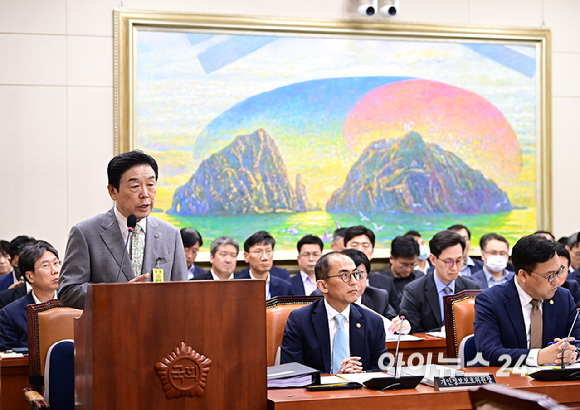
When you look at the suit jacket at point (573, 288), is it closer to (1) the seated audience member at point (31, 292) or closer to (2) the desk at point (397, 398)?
(2) the desk at point (397, 398)

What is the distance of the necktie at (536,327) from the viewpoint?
119 inches

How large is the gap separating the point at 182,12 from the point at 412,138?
245 centimetres

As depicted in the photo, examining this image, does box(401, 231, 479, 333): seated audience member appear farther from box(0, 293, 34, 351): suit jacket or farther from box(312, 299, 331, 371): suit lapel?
box(0, 293, 34, 351): suit jacket

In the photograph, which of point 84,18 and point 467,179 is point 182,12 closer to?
point 84,18

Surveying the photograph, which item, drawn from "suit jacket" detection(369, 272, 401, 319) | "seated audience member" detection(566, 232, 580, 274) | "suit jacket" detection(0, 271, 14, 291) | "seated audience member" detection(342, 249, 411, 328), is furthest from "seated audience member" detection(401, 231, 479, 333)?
"suit jacket" detection(0, 271, 14, 291)

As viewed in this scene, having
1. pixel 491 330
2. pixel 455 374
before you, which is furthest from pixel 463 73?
pixel 455 374

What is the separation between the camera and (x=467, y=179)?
6.62 metres

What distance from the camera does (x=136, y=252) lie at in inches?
98.0

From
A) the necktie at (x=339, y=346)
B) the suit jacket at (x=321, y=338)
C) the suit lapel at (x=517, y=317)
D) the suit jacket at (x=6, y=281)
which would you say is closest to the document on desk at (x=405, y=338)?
the suit jacket at (x=321, y=338)

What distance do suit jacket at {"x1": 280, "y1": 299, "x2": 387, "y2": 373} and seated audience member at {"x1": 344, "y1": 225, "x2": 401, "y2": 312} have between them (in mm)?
2056

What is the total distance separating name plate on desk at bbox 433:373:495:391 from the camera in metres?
2.28

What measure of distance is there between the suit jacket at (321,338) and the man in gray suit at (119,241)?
0.81 meters

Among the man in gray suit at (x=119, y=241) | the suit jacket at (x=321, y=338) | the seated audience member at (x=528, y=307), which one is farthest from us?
the suit jacket at (x=321, y=338)

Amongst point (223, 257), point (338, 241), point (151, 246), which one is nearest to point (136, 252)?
point (151, 246)
